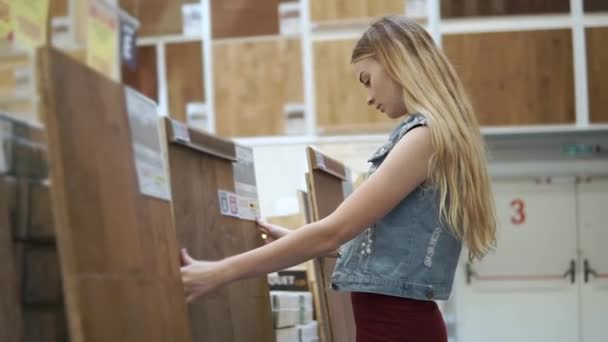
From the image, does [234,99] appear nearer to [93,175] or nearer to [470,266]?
[470,266]

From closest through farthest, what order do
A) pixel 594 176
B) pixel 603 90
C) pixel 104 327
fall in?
pixel 104 327, pixel 603 90, pixel 594 176

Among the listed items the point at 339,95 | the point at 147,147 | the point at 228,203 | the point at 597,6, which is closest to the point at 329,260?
the point at 228,203

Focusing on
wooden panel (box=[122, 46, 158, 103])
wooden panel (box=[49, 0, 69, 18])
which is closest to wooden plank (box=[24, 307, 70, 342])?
wooden panel (box=[49, 0, 69, 18])

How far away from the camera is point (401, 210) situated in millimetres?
1718

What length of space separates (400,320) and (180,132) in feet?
2.24

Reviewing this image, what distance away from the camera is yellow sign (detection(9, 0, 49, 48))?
7.22ft

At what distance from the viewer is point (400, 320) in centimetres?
171

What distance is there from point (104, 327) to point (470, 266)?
567cm

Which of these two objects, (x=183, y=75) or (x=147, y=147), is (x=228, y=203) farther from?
(x=183, y=75)

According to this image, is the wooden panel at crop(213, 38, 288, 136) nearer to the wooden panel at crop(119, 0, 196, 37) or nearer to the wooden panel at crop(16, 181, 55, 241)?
the wooden panel at crop(119, 0, 196, 37)

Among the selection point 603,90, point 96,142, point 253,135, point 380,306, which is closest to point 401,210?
point 380,306

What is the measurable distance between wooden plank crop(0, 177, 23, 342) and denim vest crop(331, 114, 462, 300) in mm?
759

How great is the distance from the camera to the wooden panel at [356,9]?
20.0 ft

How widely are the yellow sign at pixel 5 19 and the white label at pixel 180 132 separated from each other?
633 mm
